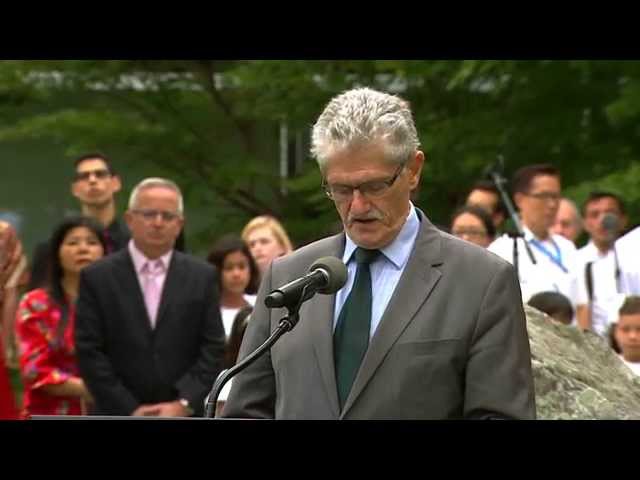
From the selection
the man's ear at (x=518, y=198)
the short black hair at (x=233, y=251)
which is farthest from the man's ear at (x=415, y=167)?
the man's ear at (x=518, y=198)

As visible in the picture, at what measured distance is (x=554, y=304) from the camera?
1072 cm

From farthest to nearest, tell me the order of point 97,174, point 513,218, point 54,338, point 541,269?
point 513,218 → point 97,174 → point 541,269 → point 54,338

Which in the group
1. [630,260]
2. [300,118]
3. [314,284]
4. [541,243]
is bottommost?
[314,284]

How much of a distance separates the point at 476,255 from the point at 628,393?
91.6 inches

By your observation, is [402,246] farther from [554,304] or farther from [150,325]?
[554,304]

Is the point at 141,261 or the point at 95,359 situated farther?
the point at 141,261

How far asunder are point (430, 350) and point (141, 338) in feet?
16.5

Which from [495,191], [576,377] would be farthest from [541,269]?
[576,377]

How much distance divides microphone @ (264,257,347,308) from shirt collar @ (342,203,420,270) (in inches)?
10.7

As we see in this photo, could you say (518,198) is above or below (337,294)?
above

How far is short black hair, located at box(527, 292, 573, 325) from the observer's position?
10633 mm

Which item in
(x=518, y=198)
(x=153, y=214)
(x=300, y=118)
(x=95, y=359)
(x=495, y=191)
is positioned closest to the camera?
(x=95, y=359)
